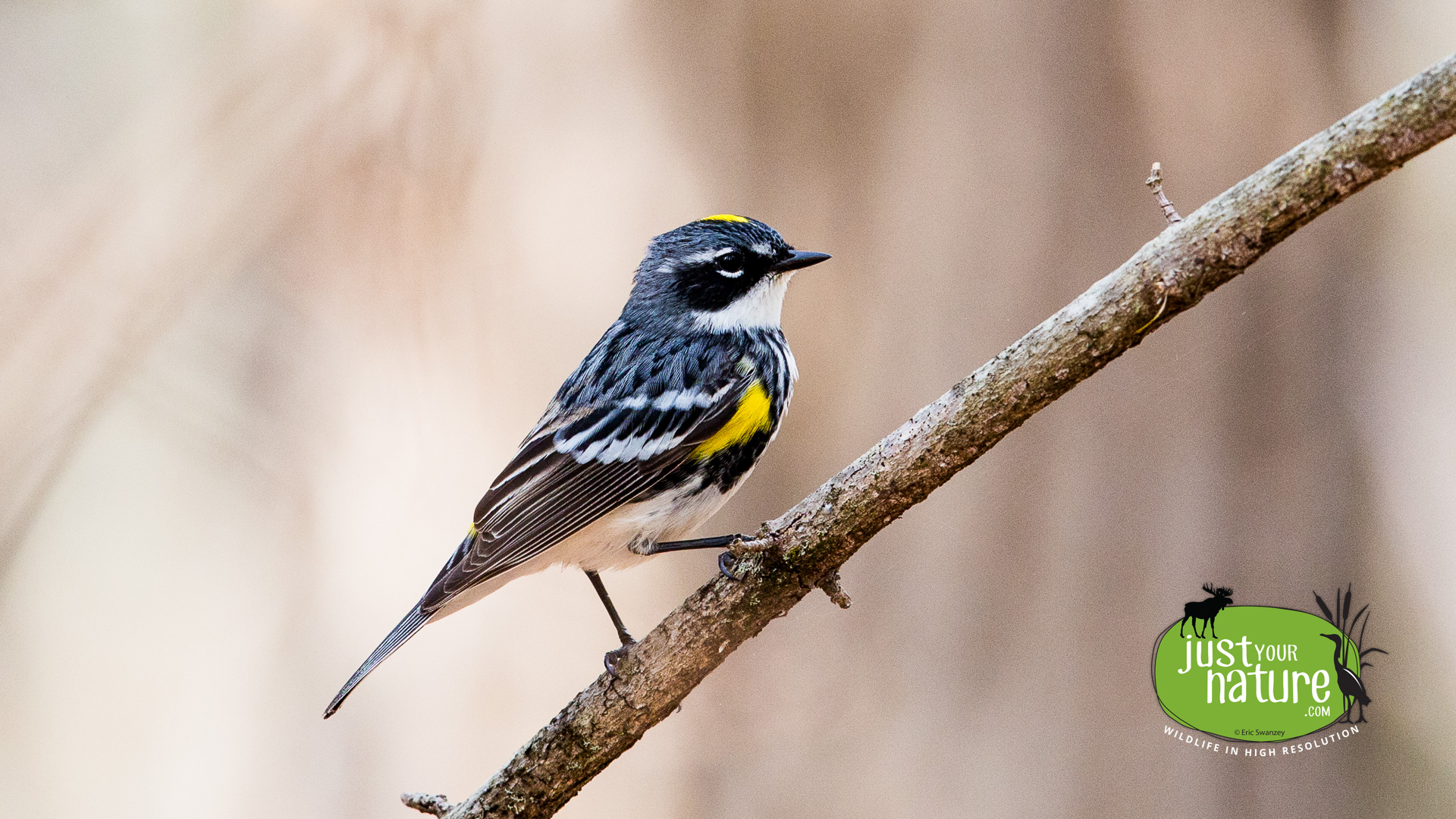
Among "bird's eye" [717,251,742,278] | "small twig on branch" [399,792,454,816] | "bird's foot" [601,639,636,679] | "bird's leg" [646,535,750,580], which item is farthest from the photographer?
"bird's eye" [717,251,742,278]

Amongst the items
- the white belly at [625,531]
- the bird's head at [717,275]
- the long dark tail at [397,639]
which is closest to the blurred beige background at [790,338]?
the bird's head at [717,275]

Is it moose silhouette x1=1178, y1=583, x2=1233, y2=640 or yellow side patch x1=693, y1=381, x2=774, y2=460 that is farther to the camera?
moose silhouette x1=1178, y1=583, x2=1233, y2=640

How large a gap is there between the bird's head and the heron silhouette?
3.71ft

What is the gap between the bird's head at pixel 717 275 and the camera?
149 cm

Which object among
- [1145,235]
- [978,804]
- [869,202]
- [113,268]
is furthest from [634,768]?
[113,268]

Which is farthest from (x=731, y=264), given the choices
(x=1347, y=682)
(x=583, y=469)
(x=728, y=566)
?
(x=1347, y=682)

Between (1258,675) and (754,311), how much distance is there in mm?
1007

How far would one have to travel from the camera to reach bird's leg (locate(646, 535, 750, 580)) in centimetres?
115

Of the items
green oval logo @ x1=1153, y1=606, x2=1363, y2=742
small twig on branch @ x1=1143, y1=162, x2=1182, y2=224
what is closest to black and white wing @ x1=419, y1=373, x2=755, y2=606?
small twig on branch @ x1=1143, y1=162, x2=1182, y2=224

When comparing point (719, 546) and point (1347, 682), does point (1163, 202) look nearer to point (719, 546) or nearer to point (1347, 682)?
point (719, 546)

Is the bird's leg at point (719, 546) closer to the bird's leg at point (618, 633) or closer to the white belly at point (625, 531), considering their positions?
the white belly at point (625, 531)

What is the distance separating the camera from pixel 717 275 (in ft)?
5.11

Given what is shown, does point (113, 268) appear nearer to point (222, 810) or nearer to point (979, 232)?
point (222, 810)

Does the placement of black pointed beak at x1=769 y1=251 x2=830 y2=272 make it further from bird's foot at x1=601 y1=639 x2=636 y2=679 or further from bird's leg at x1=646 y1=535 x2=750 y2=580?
bird's foot at x1=601 y1=639 x2=636 y2=679
